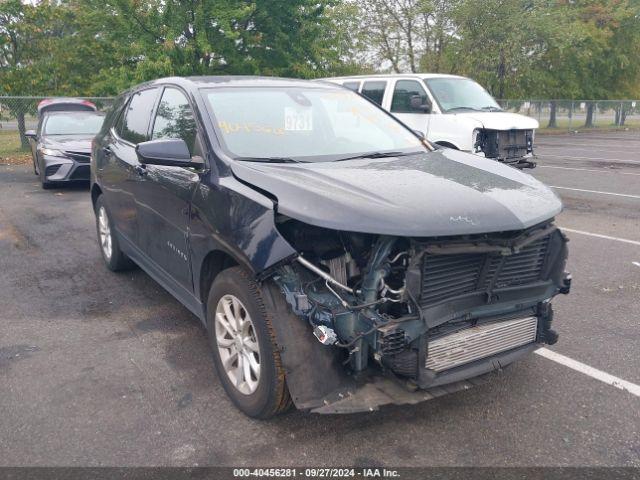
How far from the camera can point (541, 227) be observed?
10.3ft

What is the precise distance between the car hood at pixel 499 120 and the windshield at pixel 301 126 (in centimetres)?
599

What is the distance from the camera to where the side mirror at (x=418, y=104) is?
10604mm

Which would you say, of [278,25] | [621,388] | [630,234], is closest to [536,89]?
[278,25]

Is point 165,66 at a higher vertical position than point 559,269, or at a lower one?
higher

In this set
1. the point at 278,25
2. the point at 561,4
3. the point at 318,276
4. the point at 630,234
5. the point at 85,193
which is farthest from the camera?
the point at 561,4

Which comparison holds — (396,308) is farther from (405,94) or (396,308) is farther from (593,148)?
(593,148)

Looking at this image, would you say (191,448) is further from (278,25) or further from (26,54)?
(26,54)

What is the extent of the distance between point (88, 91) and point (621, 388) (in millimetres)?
20794

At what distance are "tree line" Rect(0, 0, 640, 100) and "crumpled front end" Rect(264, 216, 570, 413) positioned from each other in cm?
1475

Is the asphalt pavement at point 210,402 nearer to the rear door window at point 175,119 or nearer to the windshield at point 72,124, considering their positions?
the rear door window at point 175,119

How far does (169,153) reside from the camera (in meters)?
3.46

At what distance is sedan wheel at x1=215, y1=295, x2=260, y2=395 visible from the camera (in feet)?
10.1

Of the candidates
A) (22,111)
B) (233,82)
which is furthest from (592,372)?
(22,111)

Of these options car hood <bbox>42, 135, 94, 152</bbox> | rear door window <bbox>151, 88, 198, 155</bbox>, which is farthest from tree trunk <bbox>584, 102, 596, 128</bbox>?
rear door window <bbox>151, 88, 198, 155</bbox>
